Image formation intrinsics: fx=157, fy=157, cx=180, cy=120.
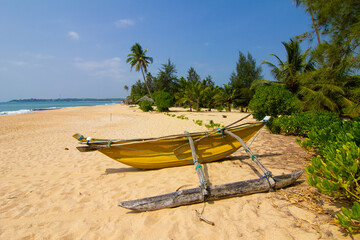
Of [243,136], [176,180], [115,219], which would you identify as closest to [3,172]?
[115,219]

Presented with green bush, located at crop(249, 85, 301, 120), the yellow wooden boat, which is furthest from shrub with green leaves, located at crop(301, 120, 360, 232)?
green bush, located at crop(249, 85, 301, 120)

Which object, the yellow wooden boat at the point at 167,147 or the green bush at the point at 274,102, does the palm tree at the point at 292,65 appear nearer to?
the green bush at the point at 274,102

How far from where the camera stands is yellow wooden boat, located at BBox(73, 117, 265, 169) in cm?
340

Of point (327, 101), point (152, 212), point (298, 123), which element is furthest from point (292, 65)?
point (152, 212)

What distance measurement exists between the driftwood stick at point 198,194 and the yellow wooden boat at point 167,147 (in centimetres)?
130

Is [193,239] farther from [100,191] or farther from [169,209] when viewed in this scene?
[100,191]

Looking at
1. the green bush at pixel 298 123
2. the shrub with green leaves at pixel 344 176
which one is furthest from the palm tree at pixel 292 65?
→ the shrub with green leaves at pixel 344 176

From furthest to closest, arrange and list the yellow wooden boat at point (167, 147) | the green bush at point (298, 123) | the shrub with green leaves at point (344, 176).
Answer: the green bush at point (298, 123), the yellow wooden boat at point (167, 147), the shrub with green leaves at point (344, 176)

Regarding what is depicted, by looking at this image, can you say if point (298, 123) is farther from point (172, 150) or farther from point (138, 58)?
point (138, 58)

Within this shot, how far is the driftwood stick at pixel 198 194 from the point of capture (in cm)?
232

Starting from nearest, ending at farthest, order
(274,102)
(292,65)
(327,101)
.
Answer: (274,102)
(327,101)
(292,65)

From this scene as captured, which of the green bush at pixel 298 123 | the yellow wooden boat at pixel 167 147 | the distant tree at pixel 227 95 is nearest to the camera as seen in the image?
the yellow wooden boat at pixel 167 147

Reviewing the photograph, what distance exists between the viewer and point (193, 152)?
10.5 feet

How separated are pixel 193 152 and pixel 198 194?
929mm
